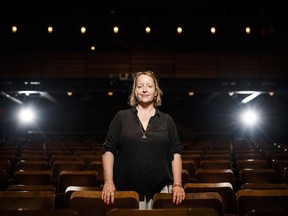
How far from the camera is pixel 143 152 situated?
1656 millimetres

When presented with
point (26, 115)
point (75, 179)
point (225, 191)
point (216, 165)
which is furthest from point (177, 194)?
point (26, 115)

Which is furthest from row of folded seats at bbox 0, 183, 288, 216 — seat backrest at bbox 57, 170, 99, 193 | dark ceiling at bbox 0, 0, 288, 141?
dark ceiling at bbox 0, 0, 288, 141

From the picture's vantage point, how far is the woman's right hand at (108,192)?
1.64m

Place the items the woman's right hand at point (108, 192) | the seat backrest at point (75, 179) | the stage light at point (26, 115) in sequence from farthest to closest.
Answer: the stage light at point (26, 115)
the seat backrest at point (75, 179)
the woman's right hand at point (108, 192)

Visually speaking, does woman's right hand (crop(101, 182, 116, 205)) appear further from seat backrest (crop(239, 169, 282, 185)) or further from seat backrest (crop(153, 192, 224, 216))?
seat backrest (crop(239, 169, 282, 185))

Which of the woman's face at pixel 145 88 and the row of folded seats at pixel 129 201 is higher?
the woman's face at pixel 145 88

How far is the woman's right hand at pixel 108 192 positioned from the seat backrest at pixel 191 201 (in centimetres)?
26

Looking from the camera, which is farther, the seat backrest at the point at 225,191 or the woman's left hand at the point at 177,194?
the seat backrest at the point at 225,191

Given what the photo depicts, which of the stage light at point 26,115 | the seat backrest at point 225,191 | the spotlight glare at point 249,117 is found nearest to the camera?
the seat backrest at point 225,191

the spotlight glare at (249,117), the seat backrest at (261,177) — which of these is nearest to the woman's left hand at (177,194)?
the seat backrest at (261,177)

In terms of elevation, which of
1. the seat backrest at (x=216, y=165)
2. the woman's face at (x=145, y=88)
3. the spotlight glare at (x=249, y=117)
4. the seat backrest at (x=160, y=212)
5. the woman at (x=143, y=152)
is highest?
the spotlight glare at (x=249, y=117)

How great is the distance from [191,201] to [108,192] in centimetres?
56

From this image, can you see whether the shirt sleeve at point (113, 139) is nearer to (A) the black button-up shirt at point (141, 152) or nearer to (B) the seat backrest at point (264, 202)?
(A) the black button-up shirt at point (141, 152)

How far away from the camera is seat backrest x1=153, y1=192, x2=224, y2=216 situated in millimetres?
1655
